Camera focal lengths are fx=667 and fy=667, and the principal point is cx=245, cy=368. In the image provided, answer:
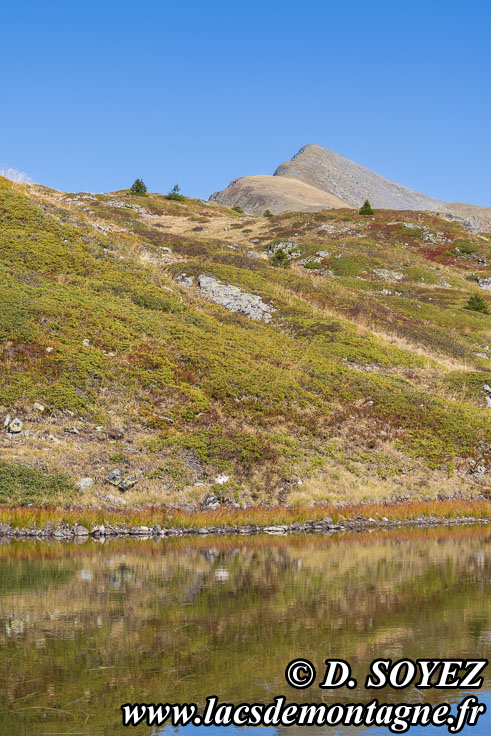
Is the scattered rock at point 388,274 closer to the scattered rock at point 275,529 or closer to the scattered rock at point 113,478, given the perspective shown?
the scattered rock at point 275,529

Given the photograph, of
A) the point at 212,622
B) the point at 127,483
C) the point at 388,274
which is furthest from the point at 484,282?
the point at 212,622

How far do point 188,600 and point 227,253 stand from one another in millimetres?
60475

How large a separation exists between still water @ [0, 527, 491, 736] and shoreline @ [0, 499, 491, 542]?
5.64 feet

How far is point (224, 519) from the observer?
24297 millimetres

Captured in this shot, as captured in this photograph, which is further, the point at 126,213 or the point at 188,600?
the point at 126,213

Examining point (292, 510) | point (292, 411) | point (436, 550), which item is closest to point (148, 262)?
point (292, 411)

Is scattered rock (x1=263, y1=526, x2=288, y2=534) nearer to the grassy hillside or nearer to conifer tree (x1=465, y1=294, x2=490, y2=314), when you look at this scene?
the grassy hillside

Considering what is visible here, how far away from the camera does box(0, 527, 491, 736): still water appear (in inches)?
340

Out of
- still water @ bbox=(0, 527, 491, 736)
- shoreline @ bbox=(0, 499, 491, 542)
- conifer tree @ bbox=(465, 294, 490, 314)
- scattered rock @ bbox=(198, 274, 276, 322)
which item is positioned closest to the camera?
still water @ bbox=(0, 527, 491, 736)

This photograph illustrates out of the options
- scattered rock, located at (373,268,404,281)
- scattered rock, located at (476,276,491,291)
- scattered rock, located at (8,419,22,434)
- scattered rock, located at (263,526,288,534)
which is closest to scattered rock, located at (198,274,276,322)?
scattered rock, located at (8,419,22,434)

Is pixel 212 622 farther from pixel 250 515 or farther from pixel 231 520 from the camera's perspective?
pixel 250 515

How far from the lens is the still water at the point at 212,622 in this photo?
28.3ft

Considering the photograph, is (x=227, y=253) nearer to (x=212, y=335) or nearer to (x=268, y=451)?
(x=212, y=335)

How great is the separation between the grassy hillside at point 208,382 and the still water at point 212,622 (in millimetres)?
7009
